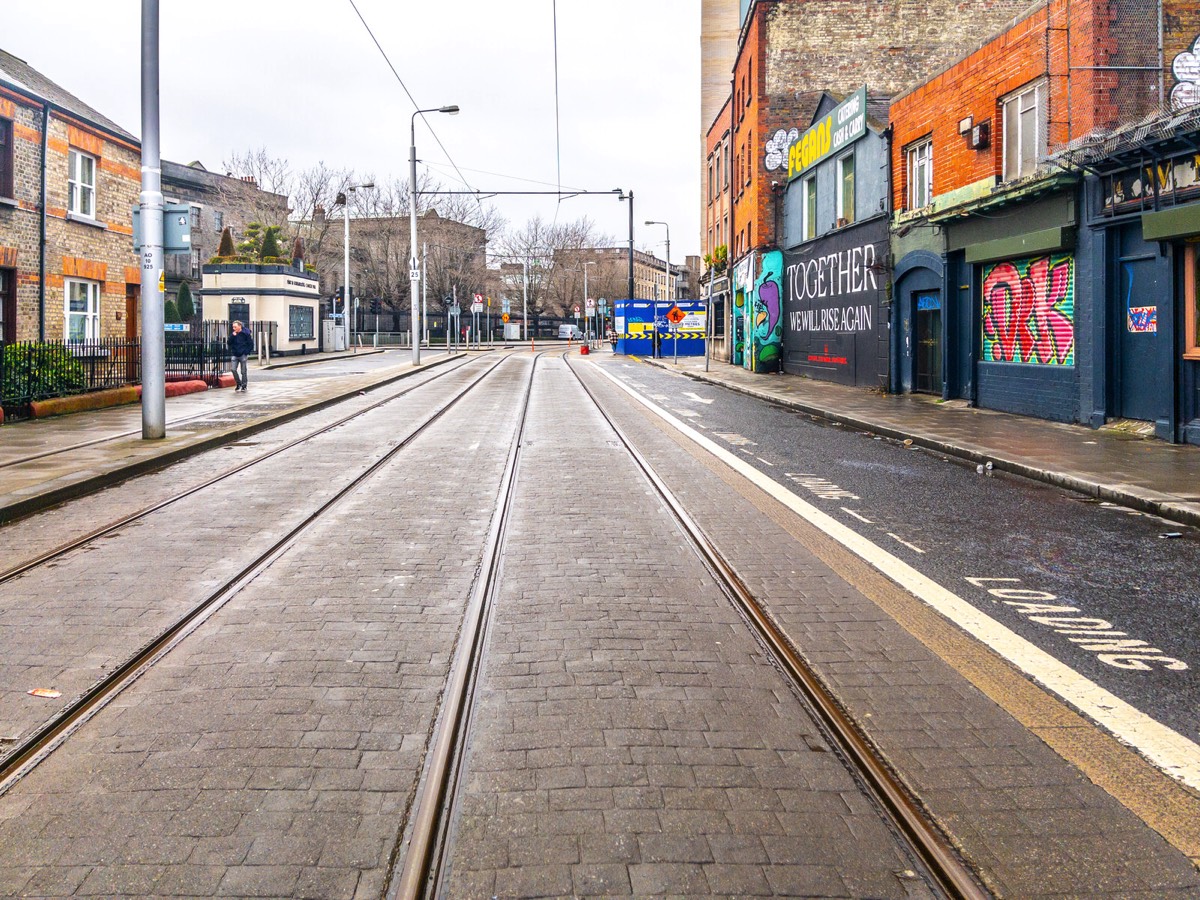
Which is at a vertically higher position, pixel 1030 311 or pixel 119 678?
pixel 1030 311

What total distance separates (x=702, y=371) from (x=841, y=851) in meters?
33.7

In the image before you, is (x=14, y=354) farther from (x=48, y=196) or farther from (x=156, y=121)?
(x=48, y=196)

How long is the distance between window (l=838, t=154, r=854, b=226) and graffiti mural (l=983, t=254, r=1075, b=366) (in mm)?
8561

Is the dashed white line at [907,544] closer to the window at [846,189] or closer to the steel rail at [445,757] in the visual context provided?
the steel rail at [445,757]

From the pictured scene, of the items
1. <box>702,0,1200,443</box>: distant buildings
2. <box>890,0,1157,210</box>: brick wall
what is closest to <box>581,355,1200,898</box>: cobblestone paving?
<box>702,0,1200,443</box>: distant buildings

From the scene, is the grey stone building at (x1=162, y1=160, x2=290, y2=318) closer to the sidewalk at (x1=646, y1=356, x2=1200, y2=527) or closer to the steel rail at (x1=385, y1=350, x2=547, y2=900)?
the sidewalk at (x1=646, y1=356, x2=1200, y2=527)

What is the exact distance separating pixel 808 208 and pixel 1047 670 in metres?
28.0

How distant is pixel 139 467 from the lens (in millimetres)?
11305

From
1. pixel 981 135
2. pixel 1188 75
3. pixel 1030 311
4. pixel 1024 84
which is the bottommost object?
pixel 1030 311

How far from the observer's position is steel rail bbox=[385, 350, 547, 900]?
2947 mm

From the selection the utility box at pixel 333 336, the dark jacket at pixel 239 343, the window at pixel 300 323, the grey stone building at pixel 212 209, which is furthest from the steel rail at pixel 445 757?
the grey stone building at pixel 212 209

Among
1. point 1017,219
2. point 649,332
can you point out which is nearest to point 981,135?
point 1017,219

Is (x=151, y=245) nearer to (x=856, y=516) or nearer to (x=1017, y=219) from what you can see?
(x=856, y=516)

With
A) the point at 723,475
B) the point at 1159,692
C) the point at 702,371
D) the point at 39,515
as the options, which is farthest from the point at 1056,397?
the point at 702,371
